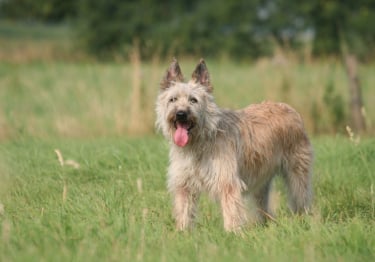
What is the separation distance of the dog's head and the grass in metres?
0.72

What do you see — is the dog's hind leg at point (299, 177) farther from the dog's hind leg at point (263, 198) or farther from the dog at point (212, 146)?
the dog's hind leg at point (263, 198)

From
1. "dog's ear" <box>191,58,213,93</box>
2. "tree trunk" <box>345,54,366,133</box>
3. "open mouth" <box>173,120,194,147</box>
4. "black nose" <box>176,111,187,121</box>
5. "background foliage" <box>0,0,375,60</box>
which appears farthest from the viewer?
"background foliage" <box>0,0,375,60</box>

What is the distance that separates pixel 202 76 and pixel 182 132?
0.66 metres

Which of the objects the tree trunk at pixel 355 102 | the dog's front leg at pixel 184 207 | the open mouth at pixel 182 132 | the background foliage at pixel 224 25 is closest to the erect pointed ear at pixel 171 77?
the open mouth at pixel 182 132

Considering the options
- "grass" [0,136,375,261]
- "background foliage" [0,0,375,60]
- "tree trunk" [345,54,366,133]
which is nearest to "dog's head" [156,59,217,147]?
"grass" [0,136,375,261]

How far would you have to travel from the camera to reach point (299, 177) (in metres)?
7.45

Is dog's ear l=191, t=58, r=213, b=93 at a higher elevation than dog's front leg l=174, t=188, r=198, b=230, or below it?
higher

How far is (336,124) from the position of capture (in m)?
13.3

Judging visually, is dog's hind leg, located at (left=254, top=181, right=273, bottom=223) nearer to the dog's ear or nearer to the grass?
the grass

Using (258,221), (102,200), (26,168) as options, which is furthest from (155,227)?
(26,168)

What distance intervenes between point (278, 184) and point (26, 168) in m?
2.84

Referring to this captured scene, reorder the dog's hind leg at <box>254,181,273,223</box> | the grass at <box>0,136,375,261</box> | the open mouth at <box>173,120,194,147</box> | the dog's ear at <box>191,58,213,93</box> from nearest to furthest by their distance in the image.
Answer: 1. the grass at <box>0,136,375,261</box>
2. the open mouth at <box>173,120,194,147</box>
3. the dog's ear at <box>191,58,213,93</box>
4. the dog's hind leg at <box>254,181,273,223</box>

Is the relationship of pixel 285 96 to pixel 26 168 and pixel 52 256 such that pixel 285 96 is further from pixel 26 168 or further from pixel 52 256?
pixel 52 256

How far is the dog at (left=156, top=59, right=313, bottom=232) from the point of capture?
6.49 metres
